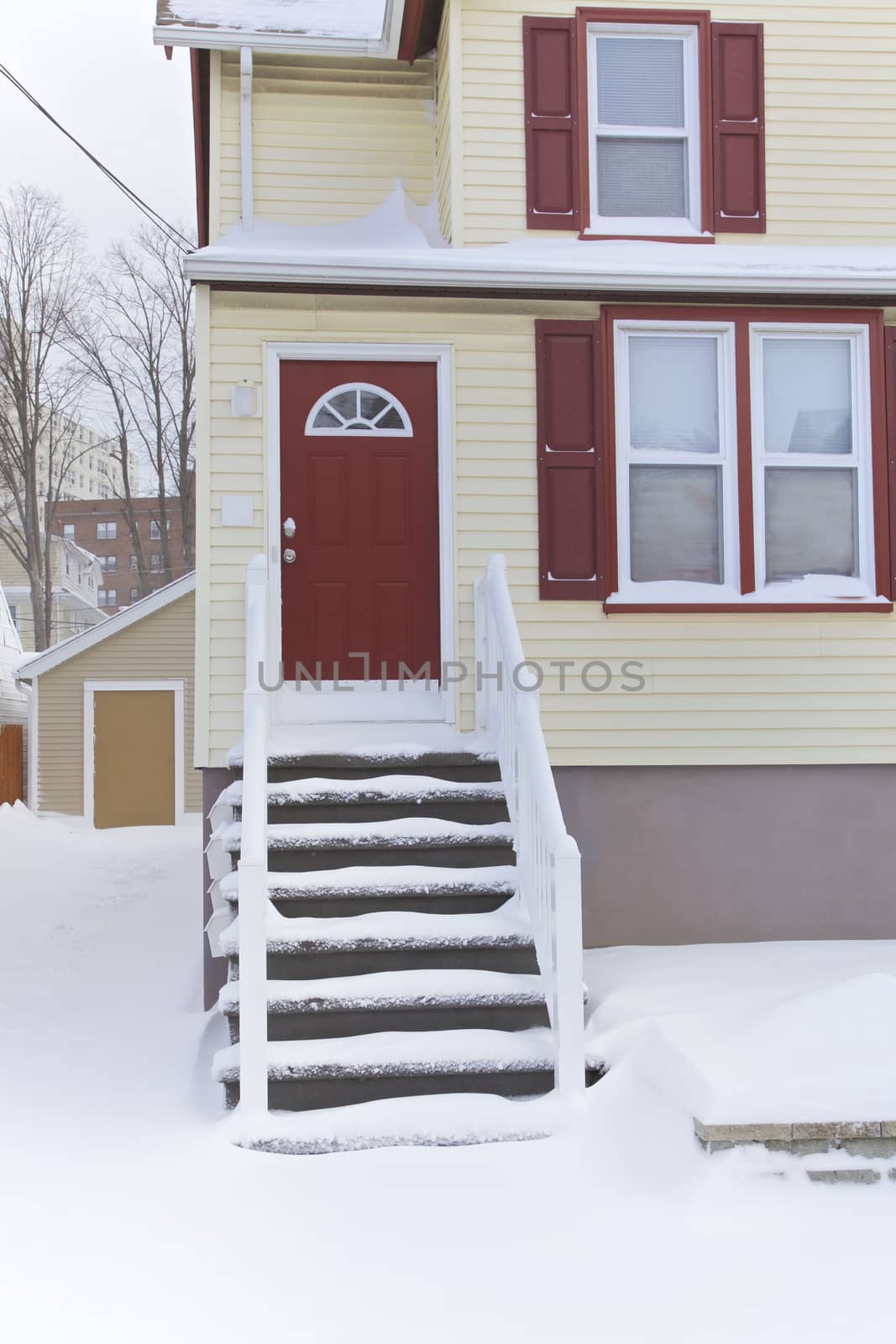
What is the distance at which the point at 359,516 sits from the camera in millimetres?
6109

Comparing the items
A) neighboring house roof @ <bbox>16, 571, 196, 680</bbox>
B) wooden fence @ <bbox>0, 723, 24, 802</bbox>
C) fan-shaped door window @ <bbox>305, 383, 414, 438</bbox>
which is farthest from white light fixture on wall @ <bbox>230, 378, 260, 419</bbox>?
wooden fence @ <bbox>0, 723, 24, 802</bbox>

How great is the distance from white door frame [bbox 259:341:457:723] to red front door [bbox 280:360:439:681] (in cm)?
6

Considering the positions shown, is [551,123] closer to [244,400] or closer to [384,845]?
[244,400]

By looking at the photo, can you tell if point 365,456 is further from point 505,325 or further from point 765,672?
point 765,672

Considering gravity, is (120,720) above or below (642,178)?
below

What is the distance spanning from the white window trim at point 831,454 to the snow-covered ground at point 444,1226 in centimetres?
249

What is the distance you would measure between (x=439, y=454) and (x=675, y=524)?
51.6 inches

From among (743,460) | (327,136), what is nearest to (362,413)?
(327,136)

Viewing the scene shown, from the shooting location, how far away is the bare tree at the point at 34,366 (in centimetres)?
2275

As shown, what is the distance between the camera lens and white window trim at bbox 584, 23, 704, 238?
6.27 m

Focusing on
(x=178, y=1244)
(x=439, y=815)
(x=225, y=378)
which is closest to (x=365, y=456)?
(x=225, y=378)

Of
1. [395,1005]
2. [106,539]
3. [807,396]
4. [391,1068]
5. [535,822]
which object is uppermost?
[106,539]

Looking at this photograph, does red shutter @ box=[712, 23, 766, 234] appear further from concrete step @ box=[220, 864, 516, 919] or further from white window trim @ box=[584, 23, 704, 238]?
concrete step @ box=[220, 864, 516, 919]

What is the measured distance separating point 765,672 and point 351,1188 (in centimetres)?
361
